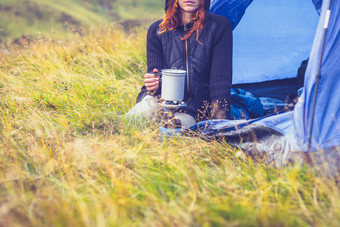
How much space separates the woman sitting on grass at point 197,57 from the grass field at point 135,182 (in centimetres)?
27

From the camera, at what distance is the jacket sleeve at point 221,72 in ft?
7.36

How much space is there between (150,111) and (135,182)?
30.2 inches

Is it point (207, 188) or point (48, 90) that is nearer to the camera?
point (207, 188)

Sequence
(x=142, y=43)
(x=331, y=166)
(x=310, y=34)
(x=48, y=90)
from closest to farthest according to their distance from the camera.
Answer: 1. (x=331, y=166)
2. (x=48, y=90)
3. (x=310, y=34)
4. (x=142, y=43)

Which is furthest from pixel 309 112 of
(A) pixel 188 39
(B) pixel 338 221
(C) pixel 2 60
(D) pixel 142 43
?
(C) pixel 2 60

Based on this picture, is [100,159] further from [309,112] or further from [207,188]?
[309,112]

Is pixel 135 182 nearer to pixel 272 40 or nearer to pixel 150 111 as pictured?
pixel 150 111

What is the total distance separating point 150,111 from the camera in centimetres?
233

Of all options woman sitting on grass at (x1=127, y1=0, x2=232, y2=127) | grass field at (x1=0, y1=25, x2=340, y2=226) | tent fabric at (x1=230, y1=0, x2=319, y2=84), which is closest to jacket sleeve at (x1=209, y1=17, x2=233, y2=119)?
woman sitting on grass at (x1=127, y1=0, x2=232, y2=127)

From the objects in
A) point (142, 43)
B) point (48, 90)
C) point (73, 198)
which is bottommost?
point (73, 198)

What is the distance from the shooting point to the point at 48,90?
10.1 feet

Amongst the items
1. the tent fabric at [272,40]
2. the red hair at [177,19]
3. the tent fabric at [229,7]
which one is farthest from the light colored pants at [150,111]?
the tent fabric at [272,40]

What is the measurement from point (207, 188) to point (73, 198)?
2.15ft

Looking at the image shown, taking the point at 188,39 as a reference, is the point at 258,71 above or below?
below
